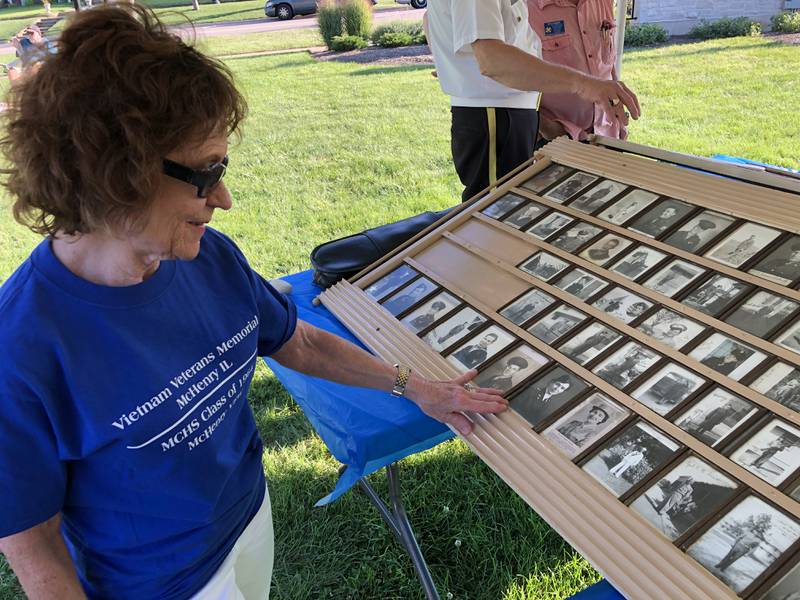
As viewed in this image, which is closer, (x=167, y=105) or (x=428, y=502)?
(x=167, y=105)

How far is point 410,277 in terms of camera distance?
6.20 feet

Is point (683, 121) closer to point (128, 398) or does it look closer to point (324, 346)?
point (324, 346)

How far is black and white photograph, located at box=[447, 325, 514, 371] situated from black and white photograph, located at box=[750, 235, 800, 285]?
56 centimetres

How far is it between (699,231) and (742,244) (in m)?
0.11

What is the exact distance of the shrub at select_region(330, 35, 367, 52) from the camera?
13.9 metres

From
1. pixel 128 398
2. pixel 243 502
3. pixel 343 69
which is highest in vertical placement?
pixel 128 398

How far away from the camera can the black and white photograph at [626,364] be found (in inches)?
50.8

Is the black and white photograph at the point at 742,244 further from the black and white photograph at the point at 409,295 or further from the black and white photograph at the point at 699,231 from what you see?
the black and white photograph at the point at 409,295

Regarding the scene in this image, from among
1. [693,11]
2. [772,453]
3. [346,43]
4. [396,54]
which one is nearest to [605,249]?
[772,453]

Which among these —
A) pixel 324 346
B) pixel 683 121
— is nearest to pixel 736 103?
pixel 683 121

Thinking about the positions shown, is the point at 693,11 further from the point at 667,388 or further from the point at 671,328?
the point at 667,388

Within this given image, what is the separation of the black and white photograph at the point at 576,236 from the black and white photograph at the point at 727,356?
46 cm

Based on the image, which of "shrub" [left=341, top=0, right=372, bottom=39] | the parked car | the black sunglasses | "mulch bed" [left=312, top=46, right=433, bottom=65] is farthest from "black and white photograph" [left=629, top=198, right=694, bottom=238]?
the parked car

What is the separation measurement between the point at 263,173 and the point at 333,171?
77cm
